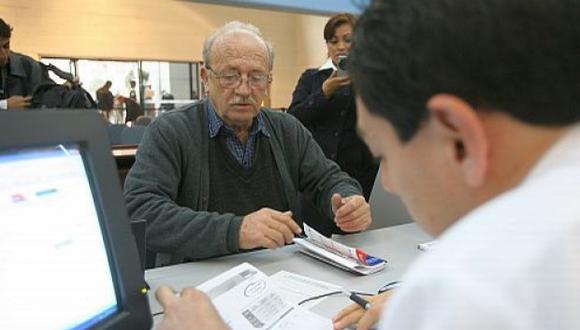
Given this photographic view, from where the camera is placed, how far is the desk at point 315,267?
110 centimetres

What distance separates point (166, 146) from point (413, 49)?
3.86 feet

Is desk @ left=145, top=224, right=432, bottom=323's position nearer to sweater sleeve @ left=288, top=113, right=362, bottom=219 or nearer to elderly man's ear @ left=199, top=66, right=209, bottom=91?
sweater sleeve @ left=288, top=113, right=362, bottom=219

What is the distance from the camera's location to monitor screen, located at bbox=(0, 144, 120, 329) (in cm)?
58

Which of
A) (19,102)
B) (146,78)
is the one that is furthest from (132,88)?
(19,102)

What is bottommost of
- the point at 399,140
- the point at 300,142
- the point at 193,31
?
the point at 300,142

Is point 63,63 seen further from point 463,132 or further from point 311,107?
point 463,132

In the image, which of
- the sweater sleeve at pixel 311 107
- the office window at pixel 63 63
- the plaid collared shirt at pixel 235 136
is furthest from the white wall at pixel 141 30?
the plaid collared shirt at pixel 235 136

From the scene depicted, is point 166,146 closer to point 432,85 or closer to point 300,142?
point 300,142

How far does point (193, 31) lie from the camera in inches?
302

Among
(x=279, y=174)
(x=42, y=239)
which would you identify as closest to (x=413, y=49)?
(x=42, y=239)

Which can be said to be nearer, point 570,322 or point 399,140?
point 570,322

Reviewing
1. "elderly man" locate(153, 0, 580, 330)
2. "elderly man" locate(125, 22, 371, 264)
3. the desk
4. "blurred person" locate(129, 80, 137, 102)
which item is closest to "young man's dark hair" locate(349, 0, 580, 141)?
"elderly man" locate(153, 0, 580, 330)

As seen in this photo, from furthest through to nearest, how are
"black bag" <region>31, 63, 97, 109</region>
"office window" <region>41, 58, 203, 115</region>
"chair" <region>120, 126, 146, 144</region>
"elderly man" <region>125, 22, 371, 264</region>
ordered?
"office window" <region>41, 58, 203, 115</region> < "chair" <region>120, 126, 146, 144</region> < "black bag" <region>31, 63, 97, 109</region> < "elderly man" <region>125, 22, 371, 264</region>

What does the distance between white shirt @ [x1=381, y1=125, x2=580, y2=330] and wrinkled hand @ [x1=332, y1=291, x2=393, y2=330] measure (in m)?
0.48
